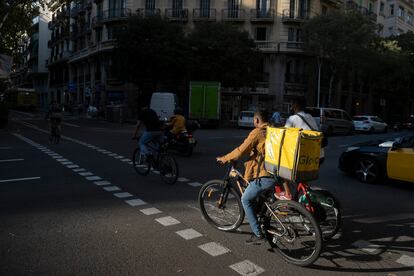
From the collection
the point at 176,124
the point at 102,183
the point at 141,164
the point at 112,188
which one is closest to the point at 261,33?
the point at 176,124

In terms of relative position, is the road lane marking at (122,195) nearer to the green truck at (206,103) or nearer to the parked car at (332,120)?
the parked car at (332,120)

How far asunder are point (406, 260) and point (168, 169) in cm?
517

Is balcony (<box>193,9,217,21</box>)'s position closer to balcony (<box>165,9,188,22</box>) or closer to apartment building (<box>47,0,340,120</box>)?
apartment building (<box>47,0,340,120</box>)

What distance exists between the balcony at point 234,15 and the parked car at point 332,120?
18.5 m

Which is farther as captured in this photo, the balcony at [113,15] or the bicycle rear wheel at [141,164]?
the balcony at [113,15]

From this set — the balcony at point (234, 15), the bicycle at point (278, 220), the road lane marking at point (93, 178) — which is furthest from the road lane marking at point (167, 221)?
the balcony at point (234, 15)

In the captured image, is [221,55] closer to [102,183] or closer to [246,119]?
[246,119]

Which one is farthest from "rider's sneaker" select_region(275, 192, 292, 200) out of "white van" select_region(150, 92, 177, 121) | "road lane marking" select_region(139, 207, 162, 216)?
"white van" select_region(150, 92, 177, 121)

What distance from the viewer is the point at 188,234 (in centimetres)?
544

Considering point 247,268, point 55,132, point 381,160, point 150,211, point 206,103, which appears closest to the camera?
point 247,268

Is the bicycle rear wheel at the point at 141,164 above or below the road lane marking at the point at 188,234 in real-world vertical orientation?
above

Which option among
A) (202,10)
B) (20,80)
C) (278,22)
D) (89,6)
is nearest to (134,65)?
(202,10)

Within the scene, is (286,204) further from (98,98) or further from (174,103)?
(98,98)

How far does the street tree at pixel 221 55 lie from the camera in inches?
1380
